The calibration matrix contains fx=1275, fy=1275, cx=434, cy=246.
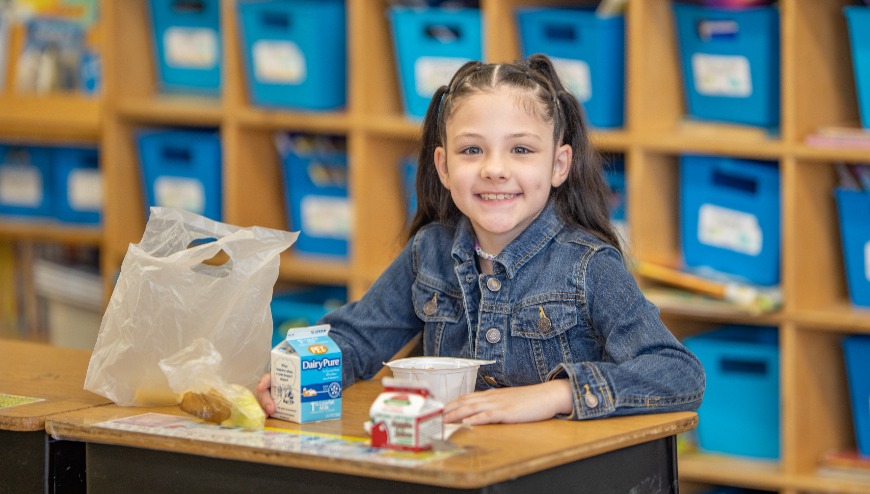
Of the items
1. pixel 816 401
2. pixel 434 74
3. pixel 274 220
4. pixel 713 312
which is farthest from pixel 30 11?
pixel 816 401

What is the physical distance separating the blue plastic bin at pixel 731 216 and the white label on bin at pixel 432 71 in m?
0.59

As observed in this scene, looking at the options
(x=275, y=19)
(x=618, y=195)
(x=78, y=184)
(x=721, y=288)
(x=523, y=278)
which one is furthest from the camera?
(x=78, y=184)

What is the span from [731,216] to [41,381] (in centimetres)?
159

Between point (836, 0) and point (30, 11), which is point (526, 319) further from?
point (30, 11)

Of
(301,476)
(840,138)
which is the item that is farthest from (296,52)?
(301,476)

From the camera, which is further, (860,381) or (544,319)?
(860,381)

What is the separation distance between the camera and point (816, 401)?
2.77m

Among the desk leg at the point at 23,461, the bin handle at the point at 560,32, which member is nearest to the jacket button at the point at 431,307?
the desk leg at the point at 23,461

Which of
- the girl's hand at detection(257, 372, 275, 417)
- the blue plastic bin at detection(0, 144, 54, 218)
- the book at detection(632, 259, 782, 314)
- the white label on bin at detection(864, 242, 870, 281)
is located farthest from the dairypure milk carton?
the blue plastic bin at detection(0, 144, 54, 218)

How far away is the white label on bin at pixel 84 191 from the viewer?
378cm

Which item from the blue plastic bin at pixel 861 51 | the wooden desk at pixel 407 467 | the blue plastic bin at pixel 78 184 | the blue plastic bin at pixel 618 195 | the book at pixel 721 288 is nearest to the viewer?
the wooden desk at pixel 407 467

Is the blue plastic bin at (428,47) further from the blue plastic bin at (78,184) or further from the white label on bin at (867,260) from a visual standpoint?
the blue plastic bin at (78,184)

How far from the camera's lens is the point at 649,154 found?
2.85m

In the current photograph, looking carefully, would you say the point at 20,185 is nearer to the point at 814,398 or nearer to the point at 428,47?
the point at 428,47
